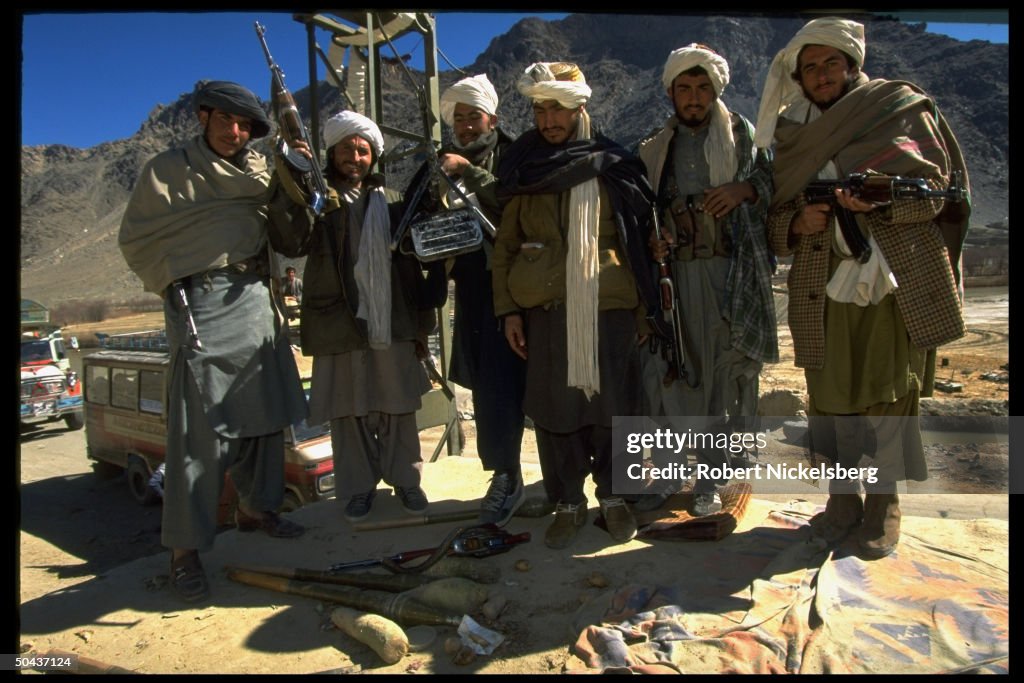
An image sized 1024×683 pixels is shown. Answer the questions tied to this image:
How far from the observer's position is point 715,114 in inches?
118

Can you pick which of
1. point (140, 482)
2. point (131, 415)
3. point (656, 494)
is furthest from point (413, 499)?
point (140, 482)

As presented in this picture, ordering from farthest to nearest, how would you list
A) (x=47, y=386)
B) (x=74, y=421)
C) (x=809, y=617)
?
(x=74, y=421) → (x=47, y=386) → (x=809, y=617)

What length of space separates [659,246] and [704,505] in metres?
1.17

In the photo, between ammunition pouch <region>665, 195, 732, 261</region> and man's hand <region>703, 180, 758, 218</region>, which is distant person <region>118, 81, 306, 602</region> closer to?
ammunition pouch <region>665, 195, 732, 261</region>

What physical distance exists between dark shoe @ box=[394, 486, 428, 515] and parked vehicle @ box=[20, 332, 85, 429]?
1240 cm

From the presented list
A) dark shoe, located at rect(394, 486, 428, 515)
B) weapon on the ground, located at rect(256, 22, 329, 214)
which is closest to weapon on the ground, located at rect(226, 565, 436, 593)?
dark shoe, located at rect(394, 486, 428, 515)

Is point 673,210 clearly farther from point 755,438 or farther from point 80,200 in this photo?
point 80,200

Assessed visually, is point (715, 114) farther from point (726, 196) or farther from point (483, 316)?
point (483, 316)

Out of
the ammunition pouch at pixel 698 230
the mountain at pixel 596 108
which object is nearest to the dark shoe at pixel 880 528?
the ammunition pouch at pixel 698 230

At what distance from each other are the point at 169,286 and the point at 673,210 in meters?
2.19

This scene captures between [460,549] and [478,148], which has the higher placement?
[478,148]

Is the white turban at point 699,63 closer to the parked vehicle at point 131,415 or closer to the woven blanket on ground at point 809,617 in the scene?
the woven blanket on ground at point 809,617

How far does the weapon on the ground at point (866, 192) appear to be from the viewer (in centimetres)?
244

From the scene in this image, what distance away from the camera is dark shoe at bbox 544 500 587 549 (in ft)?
9.74
